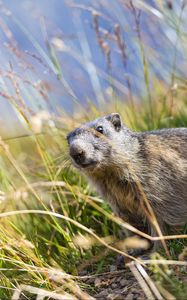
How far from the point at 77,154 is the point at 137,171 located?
0.67 meters

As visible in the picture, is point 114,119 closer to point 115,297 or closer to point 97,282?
point 97,282

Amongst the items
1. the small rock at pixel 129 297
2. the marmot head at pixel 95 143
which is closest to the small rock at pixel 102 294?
the small rock at pixel 129 297

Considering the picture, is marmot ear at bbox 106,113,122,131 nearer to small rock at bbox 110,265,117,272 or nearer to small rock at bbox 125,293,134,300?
small rock at bbox 110,265,117,272

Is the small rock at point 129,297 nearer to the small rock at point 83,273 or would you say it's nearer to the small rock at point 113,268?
the small rock at point 113,268

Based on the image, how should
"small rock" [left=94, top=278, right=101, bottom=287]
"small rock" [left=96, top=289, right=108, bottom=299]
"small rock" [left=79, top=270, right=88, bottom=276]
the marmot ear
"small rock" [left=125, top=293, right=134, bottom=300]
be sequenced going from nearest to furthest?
"small rock" [left=125, top=293, right=134, bottom=300] < "small rock" [left=96, top=289, right=108, bottom=299] < "small rock" [left=94, top=278, right=101, bottom=287] < "small rock" [left=79, top=270, right=88, bottom=276] < the marmot ear

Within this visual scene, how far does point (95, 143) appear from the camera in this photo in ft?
15.2

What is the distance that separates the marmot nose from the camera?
4422 millimetres

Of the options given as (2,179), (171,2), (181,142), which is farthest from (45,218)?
(171,2)

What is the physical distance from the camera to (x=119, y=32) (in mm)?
6199

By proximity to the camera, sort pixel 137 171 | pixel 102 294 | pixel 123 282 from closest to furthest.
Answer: pixel 102 294 < pixel 123 282 < pixel 137 171

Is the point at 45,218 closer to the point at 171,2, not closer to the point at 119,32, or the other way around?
the point at 119,32

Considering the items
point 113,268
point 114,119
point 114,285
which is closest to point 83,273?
point 113,268

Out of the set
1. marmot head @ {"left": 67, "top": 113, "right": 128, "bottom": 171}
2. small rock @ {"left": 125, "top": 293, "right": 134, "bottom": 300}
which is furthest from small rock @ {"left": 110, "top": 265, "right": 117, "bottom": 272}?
marmot head @ {"left": 67, "top": 113, "right": 128, "bottom": 171}

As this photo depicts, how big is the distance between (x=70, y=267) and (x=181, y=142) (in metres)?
1.50
